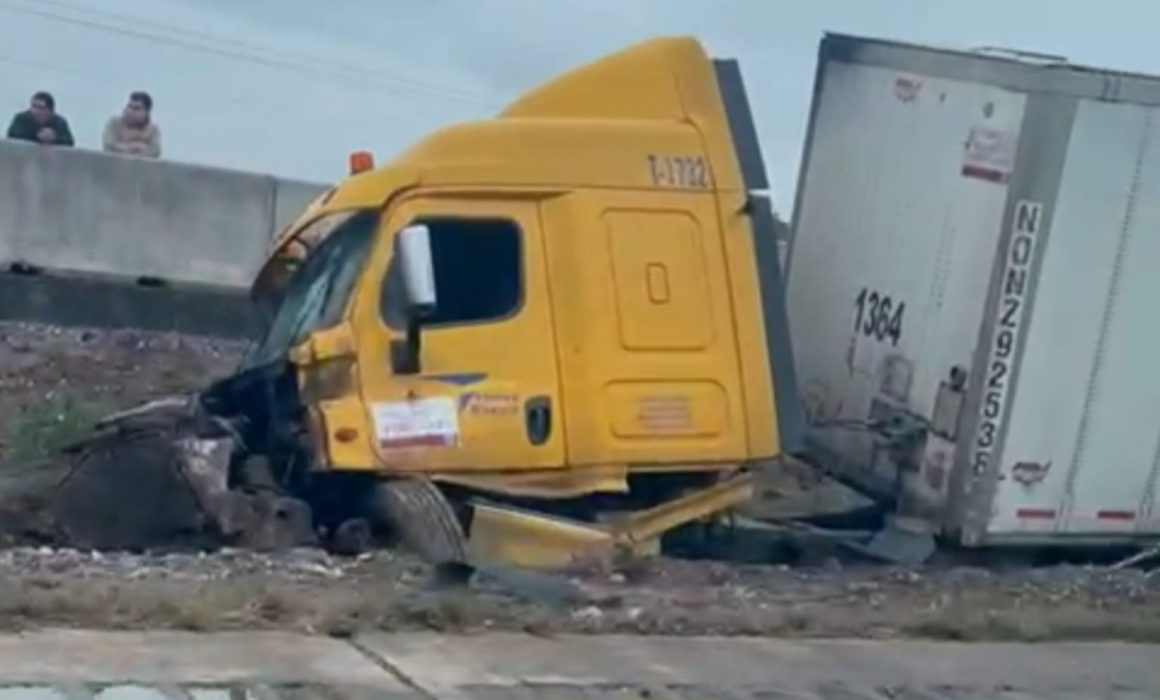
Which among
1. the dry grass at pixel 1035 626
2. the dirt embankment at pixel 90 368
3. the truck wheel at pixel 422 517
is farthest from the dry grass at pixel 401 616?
the dirt embankment at pixel 90 368

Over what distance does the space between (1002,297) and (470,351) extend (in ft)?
9.09

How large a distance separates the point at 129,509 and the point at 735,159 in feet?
11.4

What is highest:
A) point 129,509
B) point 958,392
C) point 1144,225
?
point 1144,225

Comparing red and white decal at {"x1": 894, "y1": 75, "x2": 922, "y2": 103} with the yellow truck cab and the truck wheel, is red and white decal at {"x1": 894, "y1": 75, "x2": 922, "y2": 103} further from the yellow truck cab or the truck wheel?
the truck wheel

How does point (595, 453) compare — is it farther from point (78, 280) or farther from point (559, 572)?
point (78, 280)

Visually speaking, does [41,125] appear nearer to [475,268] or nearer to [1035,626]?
[475,268]

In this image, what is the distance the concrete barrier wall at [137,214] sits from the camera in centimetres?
2048

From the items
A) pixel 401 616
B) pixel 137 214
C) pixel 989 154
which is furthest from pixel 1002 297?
pixel 137 214

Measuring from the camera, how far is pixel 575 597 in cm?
1155

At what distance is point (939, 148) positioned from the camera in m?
14.3

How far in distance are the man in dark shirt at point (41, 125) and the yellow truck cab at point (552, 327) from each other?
26.6 feet

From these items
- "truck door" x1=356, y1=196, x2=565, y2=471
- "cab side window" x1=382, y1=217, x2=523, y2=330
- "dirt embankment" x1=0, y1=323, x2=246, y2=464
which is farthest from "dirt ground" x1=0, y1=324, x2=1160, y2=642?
"dirt embankment" x1=0, y1=323, x2=246, y2=464

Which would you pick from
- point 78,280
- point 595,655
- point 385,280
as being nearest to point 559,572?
point 385,280

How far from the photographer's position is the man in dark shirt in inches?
843
